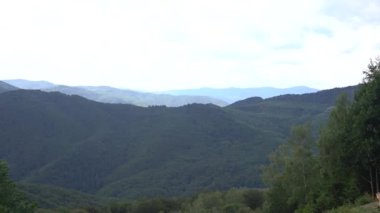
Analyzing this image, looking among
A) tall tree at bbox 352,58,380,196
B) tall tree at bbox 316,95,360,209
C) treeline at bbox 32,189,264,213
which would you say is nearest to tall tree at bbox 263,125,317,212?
tall tree at bbox 316,95,360,209

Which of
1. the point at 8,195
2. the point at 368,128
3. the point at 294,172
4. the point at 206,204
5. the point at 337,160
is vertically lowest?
the point at 206,204

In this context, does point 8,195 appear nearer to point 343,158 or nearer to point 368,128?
point 343,158

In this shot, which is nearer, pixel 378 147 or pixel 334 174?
pixel 378 147

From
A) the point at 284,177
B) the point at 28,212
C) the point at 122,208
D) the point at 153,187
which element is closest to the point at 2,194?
the point at 28,212

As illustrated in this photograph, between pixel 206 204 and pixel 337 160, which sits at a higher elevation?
pixel 337 160

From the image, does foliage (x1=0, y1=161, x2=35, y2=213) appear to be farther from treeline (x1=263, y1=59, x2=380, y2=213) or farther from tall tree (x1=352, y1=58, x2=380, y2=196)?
tall tree (x1=352, y1=58, x2=380, y2=196)

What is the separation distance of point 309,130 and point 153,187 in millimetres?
159355

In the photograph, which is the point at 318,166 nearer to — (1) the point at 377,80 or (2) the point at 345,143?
(2) the point at 345,143

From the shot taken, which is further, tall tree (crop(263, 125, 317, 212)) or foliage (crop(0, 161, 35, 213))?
tall tree (crop(263, 125, 317, 212))

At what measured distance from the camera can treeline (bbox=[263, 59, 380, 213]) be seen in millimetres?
29531

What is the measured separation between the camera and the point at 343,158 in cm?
3108

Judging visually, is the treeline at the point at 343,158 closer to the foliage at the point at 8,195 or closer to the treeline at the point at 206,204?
the foliage at the point at 8,195

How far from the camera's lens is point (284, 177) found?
1641 inches

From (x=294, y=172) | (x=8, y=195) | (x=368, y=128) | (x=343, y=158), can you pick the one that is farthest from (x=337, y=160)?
(x=8, y=195)
